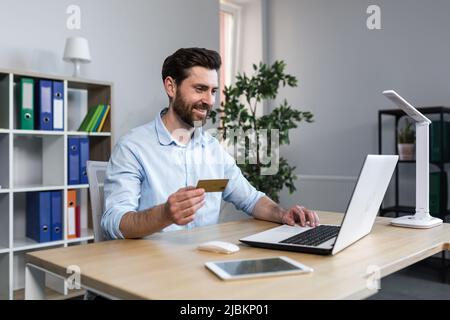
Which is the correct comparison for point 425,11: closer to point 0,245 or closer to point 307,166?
point 307,166

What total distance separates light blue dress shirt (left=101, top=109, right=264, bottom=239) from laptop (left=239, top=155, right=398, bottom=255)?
14.6 inches

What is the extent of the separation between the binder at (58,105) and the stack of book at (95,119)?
0.18 meters

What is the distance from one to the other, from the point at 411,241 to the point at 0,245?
207cm

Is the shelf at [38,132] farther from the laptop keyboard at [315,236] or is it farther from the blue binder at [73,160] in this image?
the laptop keyboard at [315,236]

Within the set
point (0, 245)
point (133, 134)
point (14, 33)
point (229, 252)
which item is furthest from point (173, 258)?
point (14, 33)

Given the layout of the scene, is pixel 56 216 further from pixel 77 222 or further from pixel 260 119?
pixel 260 119

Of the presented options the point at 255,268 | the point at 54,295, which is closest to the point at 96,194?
the point at 255,268

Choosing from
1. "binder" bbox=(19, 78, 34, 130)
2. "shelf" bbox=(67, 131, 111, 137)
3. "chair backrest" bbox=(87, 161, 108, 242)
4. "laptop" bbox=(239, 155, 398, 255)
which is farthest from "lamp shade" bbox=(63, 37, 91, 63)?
"laptop" bbox=(239, 155, 398, 255)

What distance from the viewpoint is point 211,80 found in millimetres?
1656

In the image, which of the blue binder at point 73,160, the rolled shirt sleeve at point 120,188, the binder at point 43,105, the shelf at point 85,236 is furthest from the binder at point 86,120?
the rolled shirt sleeve at point 120,188

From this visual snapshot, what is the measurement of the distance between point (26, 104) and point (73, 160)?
1.33 feet

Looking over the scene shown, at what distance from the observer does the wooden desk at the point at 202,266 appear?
804mm

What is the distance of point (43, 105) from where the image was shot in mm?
2480

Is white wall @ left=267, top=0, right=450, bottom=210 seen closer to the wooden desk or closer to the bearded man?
the bearded man
